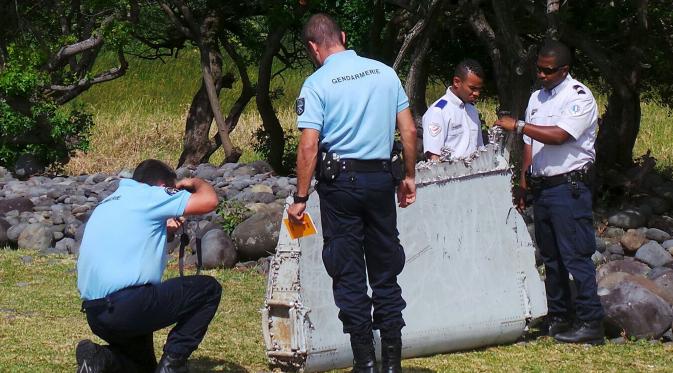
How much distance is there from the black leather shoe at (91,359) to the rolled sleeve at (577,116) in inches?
123

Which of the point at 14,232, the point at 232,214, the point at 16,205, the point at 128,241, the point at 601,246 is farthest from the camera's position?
the point at 16,205

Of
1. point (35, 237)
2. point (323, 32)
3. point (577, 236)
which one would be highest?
point (323, 32)

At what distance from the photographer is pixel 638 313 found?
7.55 meters

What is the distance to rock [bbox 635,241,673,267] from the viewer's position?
10.6 m

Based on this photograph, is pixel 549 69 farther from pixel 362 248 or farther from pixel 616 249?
pixel 616 249

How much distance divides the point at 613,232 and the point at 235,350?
6291mm

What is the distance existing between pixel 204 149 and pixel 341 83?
39.3ft

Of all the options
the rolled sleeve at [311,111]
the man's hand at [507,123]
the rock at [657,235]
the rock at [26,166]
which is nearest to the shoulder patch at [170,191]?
the rolled sleeve at [311,111]

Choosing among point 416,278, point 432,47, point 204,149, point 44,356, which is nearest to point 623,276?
point 416,278

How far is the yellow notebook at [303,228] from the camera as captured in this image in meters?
6.19

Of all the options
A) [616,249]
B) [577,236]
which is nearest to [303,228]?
[577,236]

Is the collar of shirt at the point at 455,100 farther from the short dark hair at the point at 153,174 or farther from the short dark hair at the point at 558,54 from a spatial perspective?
the short dark hair at the point at 153,174

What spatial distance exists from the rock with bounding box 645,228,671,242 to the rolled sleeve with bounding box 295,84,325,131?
687 centimetres

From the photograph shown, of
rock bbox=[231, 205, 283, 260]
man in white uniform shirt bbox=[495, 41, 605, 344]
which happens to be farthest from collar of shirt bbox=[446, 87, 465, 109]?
rock bbox=[231, 205, 283, 260]
